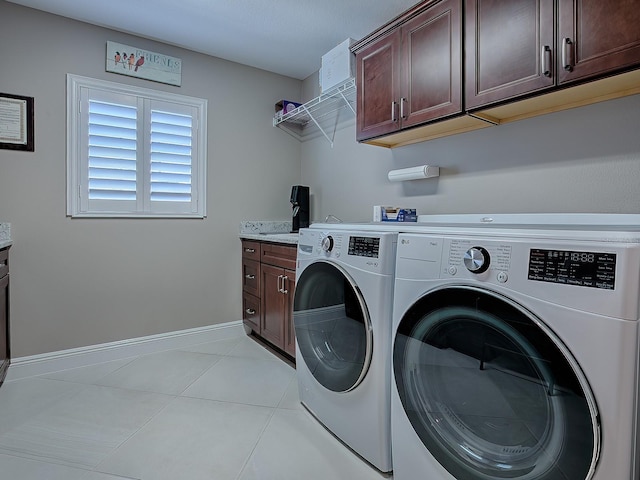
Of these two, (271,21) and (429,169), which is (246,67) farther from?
(429,169)

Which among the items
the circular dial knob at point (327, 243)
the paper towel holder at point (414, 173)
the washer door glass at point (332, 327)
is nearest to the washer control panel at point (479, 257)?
the washer door glass at point (332, 327)

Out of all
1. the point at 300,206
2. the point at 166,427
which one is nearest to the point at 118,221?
the point at 300,206

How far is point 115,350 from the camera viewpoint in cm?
251

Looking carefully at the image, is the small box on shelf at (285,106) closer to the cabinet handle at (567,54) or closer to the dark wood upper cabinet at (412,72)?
the dark wood upper cabinet at (412,72)

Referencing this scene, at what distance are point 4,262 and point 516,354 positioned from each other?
2.69 metres

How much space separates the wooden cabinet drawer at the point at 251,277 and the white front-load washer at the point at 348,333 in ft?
3.28

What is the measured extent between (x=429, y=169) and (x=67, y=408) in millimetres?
2437

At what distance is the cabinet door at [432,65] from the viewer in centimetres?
160

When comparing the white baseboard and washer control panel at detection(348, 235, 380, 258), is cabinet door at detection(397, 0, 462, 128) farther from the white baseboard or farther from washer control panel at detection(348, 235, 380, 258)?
the white baseboard

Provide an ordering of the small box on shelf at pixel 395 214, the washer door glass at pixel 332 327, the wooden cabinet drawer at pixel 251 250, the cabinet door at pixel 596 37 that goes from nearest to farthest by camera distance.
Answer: the cabinet door at pixel 596 37, the washer door glass at pixel 332 327, the small box on shelf at pixel 395 214, the wooden cabinet drawer at pixel 251 250

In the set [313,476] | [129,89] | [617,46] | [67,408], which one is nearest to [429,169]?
[617,46]

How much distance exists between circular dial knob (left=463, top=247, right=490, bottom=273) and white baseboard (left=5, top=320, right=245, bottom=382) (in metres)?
2.48

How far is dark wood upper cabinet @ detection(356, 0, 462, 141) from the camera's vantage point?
1614 mm

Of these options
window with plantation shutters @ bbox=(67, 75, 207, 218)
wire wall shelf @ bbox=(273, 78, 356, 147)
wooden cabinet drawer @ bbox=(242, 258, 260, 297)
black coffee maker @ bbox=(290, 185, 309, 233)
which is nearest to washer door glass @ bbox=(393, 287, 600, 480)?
wooden cabinet drawer @ bbox=(242, 258, 260, 297)
